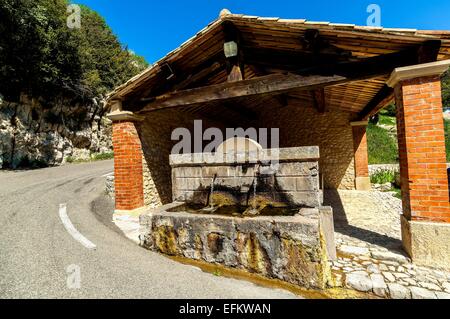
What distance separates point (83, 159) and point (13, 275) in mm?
14272

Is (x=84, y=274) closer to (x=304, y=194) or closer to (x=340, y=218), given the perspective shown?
(x=304, y=194)

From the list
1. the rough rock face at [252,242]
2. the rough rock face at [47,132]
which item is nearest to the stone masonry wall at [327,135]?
the rough rock face at [252,242]

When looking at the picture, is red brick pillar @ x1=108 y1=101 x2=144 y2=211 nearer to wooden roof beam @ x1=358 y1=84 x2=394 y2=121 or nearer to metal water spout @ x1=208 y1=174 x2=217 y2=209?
metal water spout @ x1=208 y1=174 x2=217 y2=209

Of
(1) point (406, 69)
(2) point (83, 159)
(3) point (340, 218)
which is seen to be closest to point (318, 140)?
(3) point (340, 218)

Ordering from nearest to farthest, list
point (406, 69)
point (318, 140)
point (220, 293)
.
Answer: point (220, 293)
point (406, 69)
point (318, 140)

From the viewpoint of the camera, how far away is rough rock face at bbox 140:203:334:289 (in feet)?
9.41

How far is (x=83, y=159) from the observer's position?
1498 centimetres

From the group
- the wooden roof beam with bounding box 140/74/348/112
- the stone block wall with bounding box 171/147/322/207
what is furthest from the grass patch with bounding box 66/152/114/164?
the stone block wall with bounding box 171/147/322/207

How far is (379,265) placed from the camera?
337cm

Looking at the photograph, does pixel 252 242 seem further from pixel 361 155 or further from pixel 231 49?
pixel 361 155

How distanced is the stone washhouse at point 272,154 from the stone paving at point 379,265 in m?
0.27

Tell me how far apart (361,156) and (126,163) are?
371 inches

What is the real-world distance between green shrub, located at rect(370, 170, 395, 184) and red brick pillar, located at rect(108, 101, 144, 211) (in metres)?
10.7

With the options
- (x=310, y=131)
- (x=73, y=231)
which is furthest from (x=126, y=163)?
(x=310, y=131)
